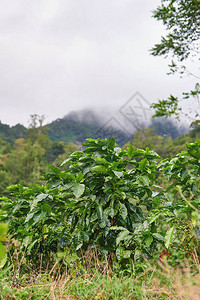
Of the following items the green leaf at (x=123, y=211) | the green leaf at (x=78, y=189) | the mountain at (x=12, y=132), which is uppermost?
the mountain at (x=12, y=132)

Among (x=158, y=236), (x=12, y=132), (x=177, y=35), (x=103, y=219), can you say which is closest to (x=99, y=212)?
(x=103, y=219)

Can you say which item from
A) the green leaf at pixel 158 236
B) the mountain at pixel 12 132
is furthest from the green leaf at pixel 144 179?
the mountain at pixel 12 132

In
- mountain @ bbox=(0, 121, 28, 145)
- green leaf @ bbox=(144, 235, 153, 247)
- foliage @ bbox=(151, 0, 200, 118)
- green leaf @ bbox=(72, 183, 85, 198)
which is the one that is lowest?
green leaf @ bbox=(144, 235, 153, 247)

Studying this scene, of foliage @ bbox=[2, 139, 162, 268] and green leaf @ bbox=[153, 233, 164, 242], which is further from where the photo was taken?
foliage @ bbox=[2, 139, 162, 268]

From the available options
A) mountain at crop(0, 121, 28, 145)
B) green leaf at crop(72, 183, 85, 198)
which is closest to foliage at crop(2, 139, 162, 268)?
green leaf at crop(72, 183, 85, 198)

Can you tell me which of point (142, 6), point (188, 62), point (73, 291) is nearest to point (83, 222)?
point (73, 291)

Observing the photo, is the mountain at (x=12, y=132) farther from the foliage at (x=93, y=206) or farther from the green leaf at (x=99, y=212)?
the green leaf at (x=99, y=212)

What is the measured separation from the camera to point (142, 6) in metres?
7.11

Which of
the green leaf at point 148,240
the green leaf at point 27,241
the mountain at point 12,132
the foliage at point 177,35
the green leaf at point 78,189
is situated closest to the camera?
the green leaf at point 148,240

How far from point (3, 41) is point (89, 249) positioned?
2066 cm

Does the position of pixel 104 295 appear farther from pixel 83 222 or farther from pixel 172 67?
pixel 172 67

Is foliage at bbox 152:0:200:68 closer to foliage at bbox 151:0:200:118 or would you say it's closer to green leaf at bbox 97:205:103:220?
foliage at bbox 151:0:200:118

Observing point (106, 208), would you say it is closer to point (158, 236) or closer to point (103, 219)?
point (103, 219)

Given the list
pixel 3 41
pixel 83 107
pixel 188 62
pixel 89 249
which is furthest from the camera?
pixel 83 107
